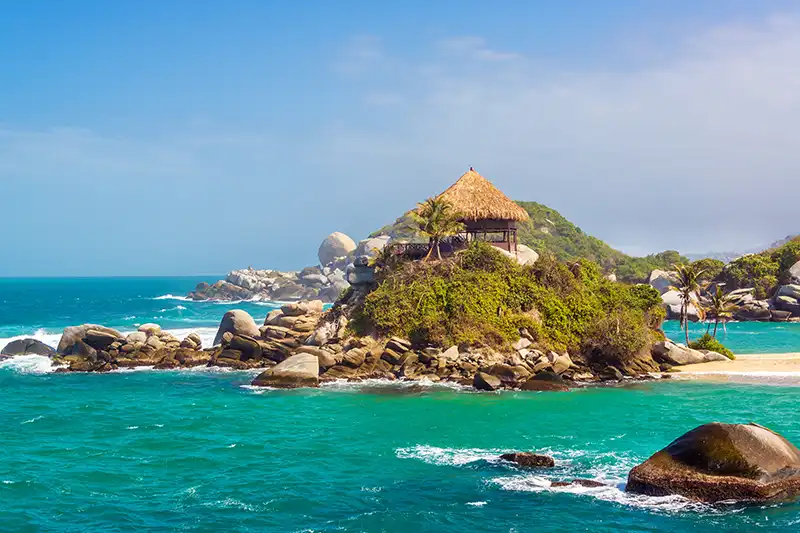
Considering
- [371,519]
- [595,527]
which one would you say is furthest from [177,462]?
[595,527]

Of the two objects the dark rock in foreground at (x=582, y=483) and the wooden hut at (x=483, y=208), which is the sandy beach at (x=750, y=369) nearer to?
the wooden hut at (x=483, y=208)

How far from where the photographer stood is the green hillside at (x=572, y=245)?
11409cm

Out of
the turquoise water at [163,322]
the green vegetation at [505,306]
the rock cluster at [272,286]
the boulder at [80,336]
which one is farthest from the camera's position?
the rock cluster at [272,286]

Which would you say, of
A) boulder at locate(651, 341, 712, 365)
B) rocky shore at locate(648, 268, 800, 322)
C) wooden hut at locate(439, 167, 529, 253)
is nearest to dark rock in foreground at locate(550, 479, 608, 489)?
boulder at locate(651, 341, 712, 365)

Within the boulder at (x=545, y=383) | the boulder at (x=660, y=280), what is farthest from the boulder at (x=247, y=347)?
the boulder at (x=660, y=280)

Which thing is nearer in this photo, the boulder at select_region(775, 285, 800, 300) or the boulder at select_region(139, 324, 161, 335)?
the boulder at select_region(139, 324, 161, 335)

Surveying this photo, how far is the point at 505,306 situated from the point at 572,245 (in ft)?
284

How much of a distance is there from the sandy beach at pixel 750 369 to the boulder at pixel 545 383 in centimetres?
841

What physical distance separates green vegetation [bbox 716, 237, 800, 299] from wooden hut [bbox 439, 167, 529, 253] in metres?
48.5

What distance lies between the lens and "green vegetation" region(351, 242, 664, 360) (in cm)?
4209

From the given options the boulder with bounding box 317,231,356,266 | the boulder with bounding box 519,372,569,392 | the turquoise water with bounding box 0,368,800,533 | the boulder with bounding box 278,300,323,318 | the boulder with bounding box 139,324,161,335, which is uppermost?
the boulder with bounding box 317,231,356,266

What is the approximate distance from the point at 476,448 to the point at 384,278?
2274 centimetres

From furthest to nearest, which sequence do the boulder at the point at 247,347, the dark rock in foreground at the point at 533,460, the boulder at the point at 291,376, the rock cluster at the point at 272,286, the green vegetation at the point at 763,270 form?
the rock cluster at the point at 272,286 < the green vegetation at the point at 763,270 < the boulder at the point at 247,347 < the boulder at the point at 291,376 < the dark rock in foreground at the point at 533,460

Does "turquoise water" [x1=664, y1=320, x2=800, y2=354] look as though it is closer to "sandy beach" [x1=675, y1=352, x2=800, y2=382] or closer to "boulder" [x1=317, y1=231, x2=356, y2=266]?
"sandy beach" [x1=675, y1=352, x2=800, y2=382]
